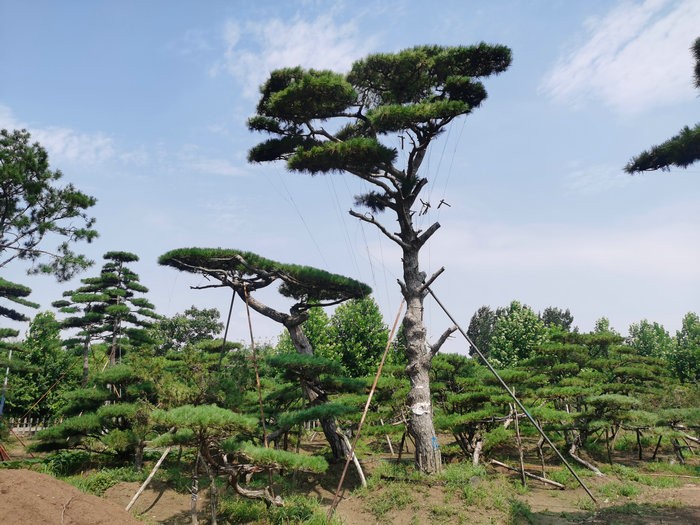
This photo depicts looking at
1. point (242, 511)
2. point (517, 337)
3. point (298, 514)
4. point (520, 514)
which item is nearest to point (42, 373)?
point (242, 511)

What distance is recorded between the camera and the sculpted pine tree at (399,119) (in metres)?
11.8

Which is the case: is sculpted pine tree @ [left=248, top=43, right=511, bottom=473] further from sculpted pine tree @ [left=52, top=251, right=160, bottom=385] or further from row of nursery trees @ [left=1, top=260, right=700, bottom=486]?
sculpted pine tree @ [left=52, top=251, right=160, bottom=385]

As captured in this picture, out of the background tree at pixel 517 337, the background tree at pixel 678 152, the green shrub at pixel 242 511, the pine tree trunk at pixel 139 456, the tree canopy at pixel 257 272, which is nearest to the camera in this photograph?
the background tree at pixel 678 152

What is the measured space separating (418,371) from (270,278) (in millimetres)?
5380

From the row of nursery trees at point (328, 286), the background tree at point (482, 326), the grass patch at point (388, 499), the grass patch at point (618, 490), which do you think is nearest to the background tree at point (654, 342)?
the background tree at point (482, 326)

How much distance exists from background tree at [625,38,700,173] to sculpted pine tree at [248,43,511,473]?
16.5ft

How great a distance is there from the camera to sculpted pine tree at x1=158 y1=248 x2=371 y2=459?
45.4 feet

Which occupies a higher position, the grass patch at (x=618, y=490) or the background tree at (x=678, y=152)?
the background tree at (x=678, y=152)

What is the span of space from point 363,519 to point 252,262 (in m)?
7.68

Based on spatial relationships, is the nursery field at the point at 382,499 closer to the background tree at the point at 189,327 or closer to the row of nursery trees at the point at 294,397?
A: the row of nursery trees at the point at 294,397

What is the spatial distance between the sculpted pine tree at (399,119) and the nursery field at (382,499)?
1.40 m

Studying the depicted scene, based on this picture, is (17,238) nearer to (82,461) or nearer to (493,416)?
(82,461)

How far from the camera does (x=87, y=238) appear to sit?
19.1m

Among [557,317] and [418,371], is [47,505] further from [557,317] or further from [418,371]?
[557,317]
